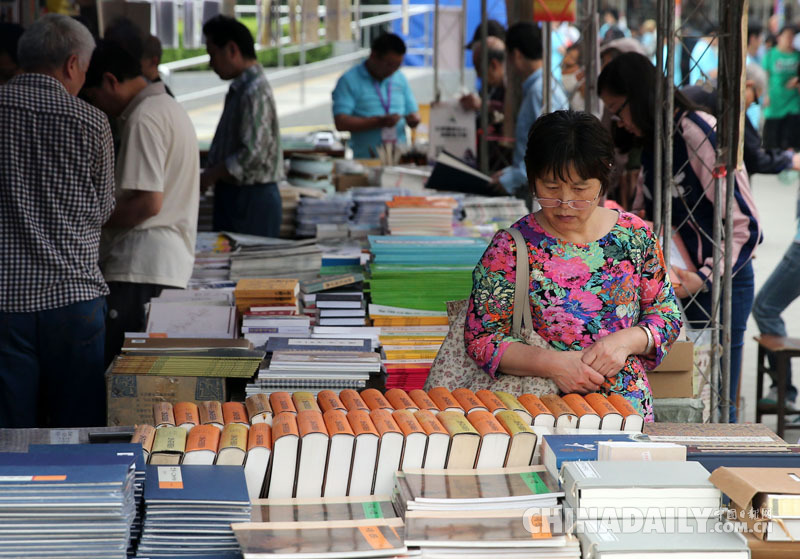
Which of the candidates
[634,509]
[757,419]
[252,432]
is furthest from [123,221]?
[757,419]

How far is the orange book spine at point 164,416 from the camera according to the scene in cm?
206

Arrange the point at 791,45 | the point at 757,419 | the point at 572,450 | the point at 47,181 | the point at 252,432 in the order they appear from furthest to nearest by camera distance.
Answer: the point at 791,45 < the point at 757,419 < the point at 47,181 < the point at 252,432 < the point at 572,450

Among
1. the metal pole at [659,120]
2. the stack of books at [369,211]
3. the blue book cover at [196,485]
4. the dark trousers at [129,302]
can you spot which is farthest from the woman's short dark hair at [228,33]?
the blue book cover at [196,485]

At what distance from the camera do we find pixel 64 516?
1.58m

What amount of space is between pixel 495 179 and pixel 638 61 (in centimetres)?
249

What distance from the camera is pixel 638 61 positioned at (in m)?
3.98

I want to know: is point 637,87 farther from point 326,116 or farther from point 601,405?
point 326,116

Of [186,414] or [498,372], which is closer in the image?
[186,414]

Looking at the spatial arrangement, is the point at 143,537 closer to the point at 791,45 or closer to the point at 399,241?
the point at 399,241

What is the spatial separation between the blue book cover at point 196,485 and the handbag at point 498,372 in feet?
3.25

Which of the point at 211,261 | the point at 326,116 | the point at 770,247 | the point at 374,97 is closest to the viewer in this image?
the point at 211,261

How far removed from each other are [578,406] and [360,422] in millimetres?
519

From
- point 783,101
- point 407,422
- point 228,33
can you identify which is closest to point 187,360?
point 407,422

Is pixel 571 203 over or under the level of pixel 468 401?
over
